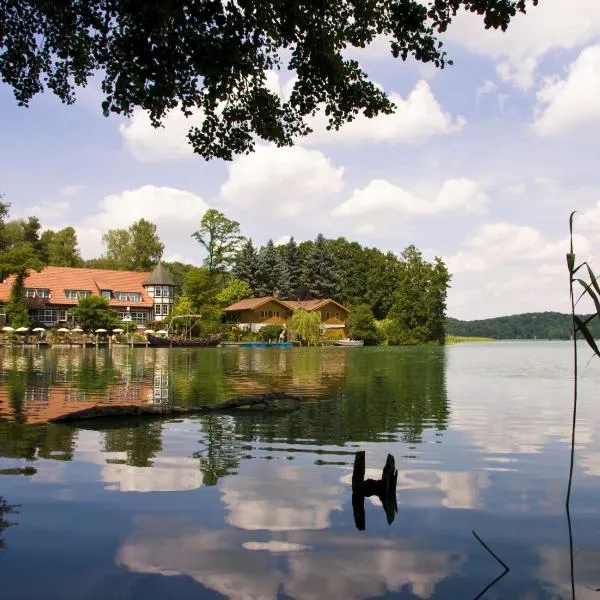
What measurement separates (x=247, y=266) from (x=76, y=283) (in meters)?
22.0

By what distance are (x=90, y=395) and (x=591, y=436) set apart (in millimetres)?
14294

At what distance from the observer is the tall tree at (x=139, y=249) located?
10375cm

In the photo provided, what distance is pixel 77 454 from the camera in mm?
10789

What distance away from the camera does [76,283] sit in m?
80.9

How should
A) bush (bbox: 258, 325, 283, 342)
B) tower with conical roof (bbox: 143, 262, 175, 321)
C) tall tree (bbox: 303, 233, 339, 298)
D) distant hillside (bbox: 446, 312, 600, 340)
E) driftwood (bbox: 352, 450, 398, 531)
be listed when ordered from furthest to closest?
distant hillside (bbox: 446, 312, 600, 340)
tall tree (bbox: 303, 233, 339, 298)
tower with conical roof (bbox: 143, 262, 175, 321)
bush (bbox: 258, 325, 283, 342)
driftwood (bbox: 352, 450, 398, 531)

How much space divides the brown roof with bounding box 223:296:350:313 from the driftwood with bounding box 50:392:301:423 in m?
61.4

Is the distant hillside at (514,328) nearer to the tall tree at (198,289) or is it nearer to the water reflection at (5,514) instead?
the tall tree at (198,289)

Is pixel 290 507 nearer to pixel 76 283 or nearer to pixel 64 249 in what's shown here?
pixel 76 283

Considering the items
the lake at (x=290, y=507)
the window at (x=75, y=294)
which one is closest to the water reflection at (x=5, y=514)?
the lake at (x=290, y=507)

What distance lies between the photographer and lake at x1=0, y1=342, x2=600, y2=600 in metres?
5.50

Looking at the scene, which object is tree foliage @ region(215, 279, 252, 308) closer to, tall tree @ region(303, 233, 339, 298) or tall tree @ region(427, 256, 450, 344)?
tall tree @ region(303, 233, 339, 298)

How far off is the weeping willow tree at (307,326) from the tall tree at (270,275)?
11224 mm

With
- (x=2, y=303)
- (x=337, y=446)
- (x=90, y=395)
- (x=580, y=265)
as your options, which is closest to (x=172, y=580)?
(x=580, y=265)

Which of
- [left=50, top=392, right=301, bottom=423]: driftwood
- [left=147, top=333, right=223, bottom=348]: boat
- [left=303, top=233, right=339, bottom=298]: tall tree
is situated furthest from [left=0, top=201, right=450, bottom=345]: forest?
[left=50, top=392, right=301, bottom=423]: driftwood
